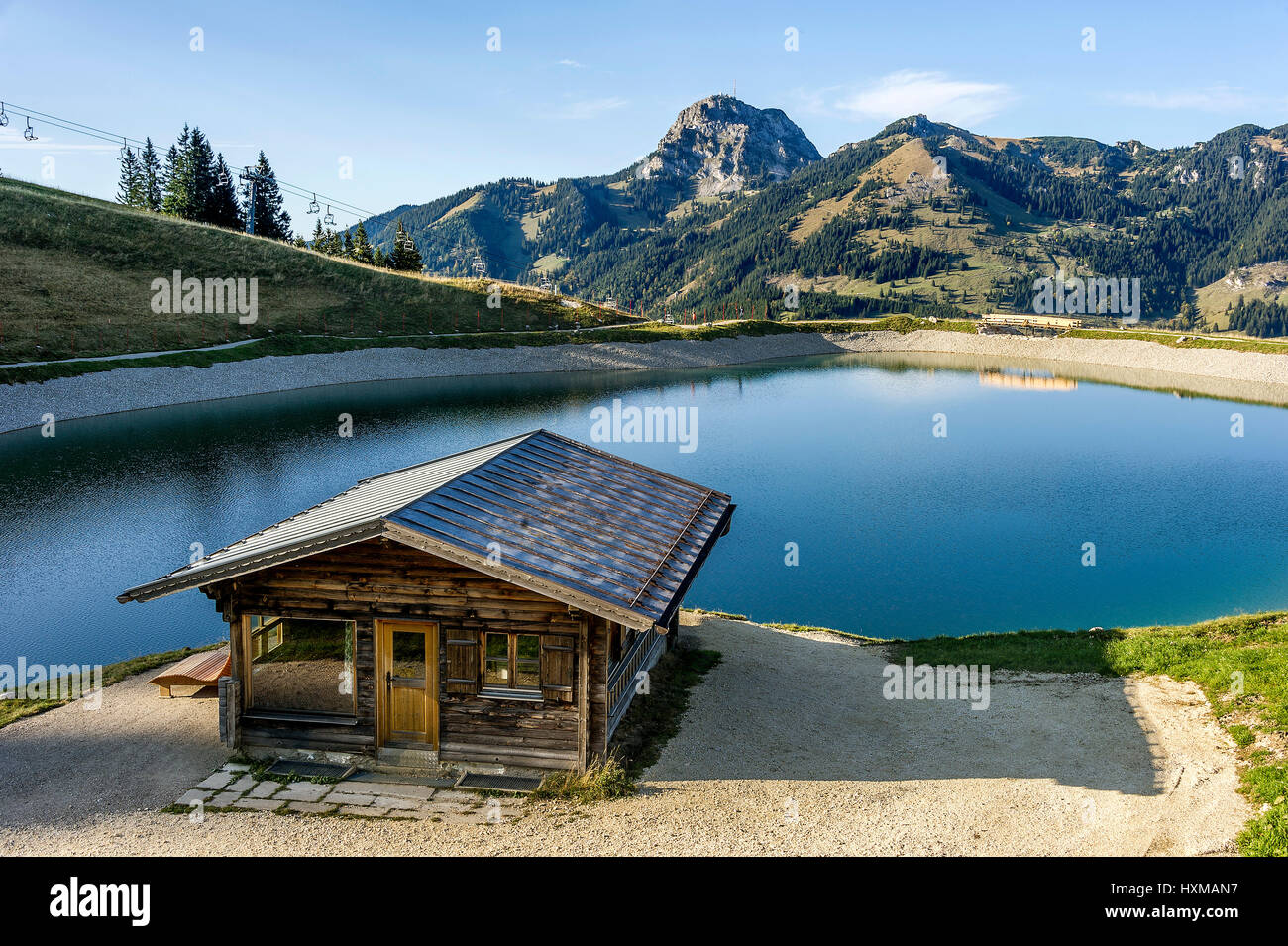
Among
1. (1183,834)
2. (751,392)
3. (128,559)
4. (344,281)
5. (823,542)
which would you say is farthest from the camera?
(344,281)

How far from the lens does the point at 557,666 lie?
14.3 metres

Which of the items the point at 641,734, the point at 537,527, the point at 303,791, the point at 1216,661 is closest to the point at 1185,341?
the point at 1216,661

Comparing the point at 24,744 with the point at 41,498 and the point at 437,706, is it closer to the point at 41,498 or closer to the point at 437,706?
the point at 437,706

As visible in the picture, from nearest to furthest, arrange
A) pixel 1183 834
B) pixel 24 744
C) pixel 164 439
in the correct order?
pixel 1183 834, pixel 24 744, pixel 164 439

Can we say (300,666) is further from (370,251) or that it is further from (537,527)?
(370,251)

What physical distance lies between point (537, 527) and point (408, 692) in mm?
3819

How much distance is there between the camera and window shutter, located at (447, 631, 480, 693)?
14.4m

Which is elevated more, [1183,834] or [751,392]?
[751,392]

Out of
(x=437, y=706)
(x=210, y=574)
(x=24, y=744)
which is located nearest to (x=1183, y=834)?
(x=437, y=706)

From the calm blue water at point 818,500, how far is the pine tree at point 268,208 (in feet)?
199

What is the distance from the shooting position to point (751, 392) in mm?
83750

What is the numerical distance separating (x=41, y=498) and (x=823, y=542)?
35.0 metres

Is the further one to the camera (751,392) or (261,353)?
(751,392)
